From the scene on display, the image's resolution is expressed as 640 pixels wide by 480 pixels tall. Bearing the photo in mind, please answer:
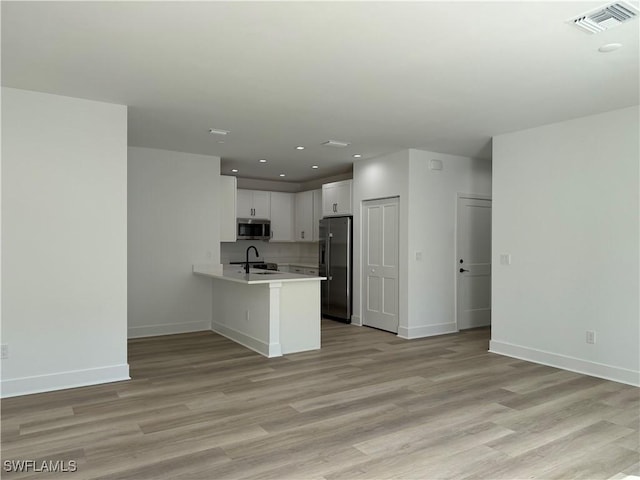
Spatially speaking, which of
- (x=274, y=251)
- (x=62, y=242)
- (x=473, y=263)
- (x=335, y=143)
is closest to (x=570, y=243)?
(x=473, y=263)

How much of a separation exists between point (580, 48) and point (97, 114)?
396cm

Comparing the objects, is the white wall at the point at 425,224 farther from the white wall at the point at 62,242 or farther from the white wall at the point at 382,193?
the white wall at the point at 62,242

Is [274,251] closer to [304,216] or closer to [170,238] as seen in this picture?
[304,216]

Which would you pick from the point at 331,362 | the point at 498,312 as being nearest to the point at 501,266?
the point at 498,312

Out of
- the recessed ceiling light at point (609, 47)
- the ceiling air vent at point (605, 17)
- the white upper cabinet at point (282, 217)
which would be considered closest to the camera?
the ceiling air vent at point (605, 17)

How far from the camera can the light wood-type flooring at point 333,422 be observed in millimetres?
2574

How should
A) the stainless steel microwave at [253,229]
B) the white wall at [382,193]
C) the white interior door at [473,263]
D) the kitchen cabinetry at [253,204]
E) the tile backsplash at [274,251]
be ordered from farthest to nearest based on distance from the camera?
the tile backsplash at [274,251] → the kitchen cabinetry at [253,204] → the stainless steel microwave at [253,229] → the white interior door at [473,263] → the white wall at [382,193]

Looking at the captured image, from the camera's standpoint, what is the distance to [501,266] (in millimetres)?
5348

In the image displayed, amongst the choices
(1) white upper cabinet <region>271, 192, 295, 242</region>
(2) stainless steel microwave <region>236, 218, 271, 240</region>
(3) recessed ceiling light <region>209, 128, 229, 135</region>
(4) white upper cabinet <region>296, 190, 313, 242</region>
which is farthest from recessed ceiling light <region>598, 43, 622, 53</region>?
(1) white upper cabinet <region>271, 192, 295, 242</region>

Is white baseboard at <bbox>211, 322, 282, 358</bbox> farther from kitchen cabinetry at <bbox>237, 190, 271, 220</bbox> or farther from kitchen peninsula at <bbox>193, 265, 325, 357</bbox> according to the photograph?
kitchen cabinetry at <bbox>237, 190, 271, 220</bbox>

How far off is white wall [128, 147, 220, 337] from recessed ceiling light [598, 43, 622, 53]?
5074 millimetres

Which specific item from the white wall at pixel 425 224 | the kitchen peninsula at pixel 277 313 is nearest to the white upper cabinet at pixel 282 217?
the white wall at pixel 425 224

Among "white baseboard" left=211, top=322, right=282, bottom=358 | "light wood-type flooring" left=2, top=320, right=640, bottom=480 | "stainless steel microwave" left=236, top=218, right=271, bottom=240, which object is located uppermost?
"stainless steel microwave" left=236, top=218, right=271, bottom=240

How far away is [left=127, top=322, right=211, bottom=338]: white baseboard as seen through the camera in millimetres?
6012
